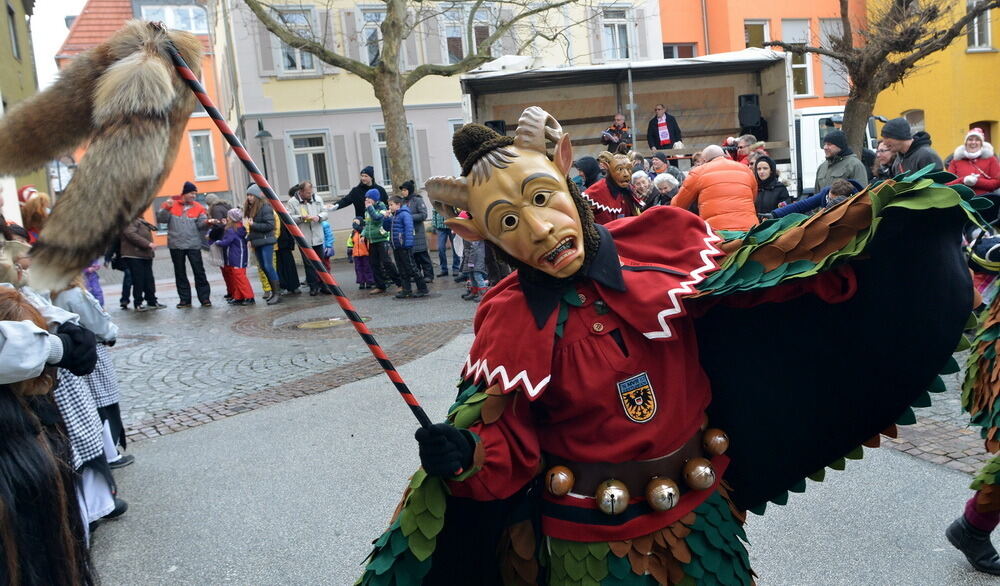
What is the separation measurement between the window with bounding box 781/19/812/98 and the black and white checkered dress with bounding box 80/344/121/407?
2346 cm

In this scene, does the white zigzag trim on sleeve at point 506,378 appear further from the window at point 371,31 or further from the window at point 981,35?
the window at point 981,35

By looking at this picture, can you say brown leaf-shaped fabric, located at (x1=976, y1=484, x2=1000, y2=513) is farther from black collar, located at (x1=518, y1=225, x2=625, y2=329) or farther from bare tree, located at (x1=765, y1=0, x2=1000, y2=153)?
bare tree, located at (x1=765, y1=0, x2=1000, y2=153)

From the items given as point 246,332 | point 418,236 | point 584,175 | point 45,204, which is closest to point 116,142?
point 45,204

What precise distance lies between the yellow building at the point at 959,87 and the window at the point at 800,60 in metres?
2.68

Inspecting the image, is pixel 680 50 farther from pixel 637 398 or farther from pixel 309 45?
pixel 637 398

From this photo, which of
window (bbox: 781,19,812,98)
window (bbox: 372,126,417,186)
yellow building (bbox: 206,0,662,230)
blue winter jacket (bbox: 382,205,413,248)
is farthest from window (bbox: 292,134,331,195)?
window (bbox: 781,19,812,98)

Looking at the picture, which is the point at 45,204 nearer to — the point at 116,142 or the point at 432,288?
the point at 116,142

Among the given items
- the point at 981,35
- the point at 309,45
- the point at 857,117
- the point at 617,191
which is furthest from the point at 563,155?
the point at 981,35

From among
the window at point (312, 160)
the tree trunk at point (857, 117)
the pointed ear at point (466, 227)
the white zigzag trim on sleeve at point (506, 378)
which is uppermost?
the window at point (312, 160)

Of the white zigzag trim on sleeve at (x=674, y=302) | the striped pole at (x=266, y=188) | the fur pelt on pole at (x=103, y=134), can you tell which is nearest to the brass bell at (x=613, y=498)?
the white zigzag trim on sleeve at (x=674, y=302)

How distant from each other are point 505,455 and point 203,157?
34336mm

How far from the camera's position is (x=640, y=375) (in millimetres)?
2246

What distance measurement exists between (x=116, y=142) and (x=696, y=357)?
1.62 meters

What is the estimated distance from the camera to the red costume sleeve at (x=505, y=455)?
2.17 m
